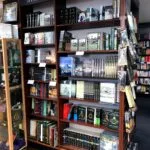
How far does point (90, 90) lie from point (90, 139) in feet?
2.31

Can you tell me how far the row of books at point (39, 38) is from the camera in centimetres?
290

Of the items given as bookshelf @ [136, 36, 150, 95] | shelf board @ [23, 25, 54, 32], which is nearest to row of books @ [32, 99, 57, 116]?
shelf board @ [23, 25, 54, 32]

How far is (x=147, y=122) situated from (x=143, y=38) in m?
3.44

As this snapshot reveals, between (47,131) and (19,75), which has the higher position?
(19,75)

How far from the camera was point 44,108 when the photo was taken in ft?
10.3

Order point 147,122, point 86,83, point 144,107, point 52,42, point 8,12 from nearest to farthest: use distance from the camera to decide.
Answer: point 86,83 < point 52,42 < point 8,12 < point 147,122 < point 144,107

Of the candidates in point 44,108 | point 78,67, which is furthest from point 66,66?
point 44,108

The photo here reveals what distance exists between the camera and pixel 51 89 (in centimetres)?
299

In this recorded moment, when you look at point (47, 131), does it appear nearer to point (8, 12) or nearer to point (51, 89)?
point (51, 89)

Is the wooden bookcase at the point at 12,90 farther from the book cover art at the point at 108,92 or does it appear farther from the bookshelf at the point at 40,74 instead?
the book cover art at the point at 108,92

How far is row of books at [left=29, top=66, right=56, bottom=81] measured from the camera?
9.68 ft

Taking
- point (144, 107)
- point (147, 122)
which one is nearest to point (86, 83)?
point (147, 122)

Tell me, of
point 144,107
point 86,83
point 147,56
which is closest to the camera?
point 86,83

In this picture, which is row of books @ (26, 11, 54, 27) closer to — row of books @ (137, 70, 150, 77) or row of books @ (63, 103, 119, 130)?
row of books @ (63, 103, 119, 130)
